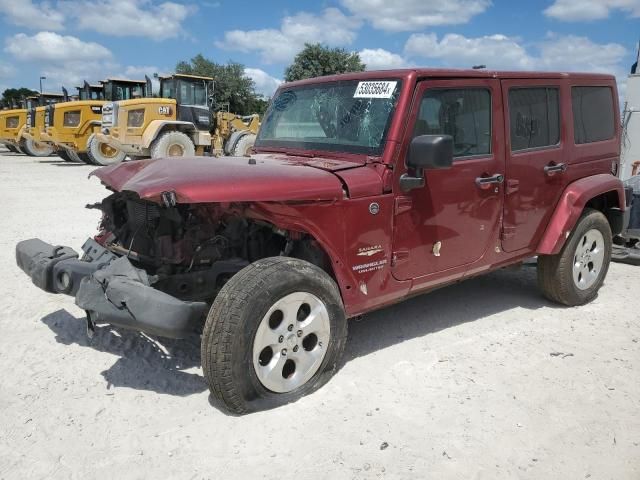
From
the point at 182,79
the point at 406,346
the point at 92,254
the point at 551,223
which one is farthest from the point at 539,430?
the point at 182,79

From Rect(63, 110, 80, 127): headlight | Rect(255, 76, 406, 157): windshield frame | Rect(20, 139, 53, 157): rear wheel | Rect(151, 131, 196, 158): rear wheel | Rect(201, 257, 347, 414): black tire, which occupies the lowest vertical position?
Rect(201, 257, 347, 414): black tire

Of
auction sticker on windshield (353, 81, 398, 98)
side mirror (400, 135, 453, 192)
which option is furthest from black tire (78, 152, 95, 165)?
side mirror (400, 135, 453, 192)

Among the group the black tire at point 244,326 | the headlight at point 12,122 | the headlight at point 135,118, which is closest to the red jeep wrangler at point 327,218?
the black tire at point 244,326

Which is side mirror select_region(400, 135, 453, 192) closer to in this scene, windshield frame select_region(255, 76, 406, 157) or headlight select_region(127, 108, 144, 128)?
windshield frame select_region(255, 76, 406, 157)

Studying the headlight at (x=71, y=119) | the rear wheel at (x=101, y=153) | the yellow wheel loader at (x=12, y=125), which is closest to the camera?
the rear wheel at (x=101, y=153)

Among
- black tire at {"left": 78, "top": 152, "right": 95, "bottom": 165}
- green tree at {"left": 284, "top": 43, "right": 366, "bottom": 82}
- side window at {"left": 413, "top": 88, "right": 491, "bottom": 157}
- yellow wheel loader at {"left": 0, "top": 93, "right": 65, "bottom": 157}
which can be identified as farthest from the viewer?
green tree at {"left": 284, "top": 43, "right": 366, "bottom": 82}

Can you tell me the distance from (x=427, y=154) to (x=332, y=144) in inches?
30.9

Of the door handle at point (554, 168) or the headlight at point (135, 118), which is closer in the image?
the door handle at point (554, 168)

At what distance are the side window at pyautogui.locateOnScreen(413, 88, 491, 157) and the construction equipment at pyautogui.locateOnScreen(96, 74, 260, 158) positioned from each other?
11.6 m

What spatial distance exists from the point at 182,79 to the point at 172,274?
47.7ft

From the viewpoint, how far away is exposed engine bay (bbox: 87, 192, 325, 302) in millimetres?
3490

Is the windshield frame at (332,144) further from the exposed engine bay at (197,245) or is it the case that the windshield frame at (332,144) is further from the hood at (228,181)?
the exposed engine bay at (197,245)

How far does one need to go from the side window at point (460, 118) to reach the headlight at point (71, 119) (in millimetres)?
17524

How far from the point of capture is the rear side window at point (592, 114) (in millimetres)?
4691
